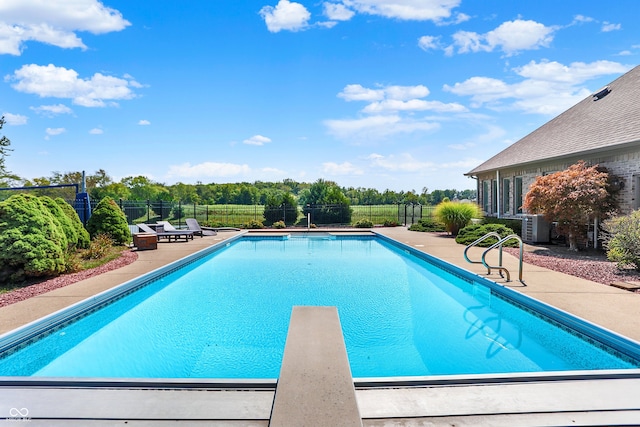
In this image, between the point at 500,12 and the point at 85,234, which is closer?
the point at 85,234

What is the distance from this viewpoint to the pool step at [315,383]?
205cm

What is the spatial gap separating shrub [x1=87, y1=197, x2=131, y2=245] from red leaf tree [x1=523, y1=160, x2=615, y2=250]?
12271 mm

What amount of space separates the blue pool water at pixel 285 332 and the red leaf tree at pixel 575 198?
386 centimetres

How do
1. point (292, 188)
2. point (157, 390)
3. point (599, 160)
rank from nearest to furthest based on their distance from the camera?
point (157, 390)
point (599, 160)
point (292, 188)

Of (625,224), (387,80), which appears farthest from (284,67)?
(625,224)

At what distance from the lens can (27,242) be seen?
6574mm

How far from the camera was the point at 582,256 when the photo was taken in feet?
30.1

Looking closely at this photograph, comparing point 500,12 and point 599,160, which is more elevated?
point 500,12

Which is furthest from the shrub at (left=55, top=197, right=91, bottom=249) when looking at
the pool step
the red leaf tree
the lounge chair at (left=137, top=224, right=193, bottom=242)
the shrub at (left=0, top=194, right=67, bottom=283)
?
the red leaf tree

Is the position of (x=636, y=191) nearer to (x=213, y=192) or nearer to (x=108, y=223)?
(x=108, y=223)

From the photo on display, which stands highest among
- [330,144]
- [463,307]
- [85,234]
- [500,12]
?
[500,12]

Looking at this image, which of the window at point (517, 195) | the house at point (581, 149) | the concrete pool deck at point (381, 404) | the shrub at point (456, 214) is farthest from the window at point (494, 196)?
the concrete pool deck at point (381, 404)

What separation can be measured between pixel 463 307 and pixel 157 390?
496 cm

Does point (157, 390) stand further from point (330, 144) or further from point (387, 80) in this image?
point (330, 144)
